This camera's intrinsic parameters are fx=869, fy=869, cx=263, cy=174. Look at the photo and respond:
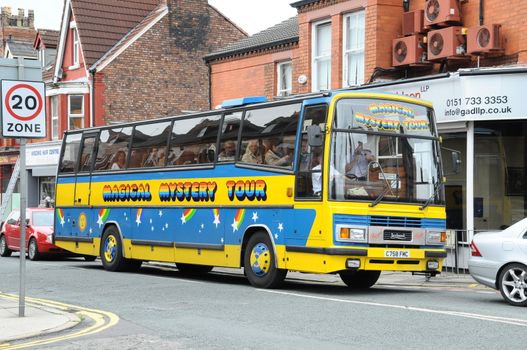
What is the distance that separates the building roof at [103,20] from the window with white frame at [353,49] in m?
19.6

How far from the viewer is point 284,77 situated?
29.4 m

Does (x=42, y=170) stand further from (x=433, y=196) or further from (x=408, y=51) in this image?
(x=433, y=196)

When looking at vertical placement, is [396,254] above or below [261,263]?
above

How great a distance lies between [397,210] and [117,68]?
1125 inches

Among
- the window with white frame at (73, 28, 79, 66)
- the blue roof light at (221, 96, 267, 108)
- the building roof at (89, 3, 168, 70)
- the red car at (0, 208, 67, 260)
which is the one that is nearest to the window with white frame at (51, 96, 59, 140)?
the window with white frame at (73, 28, 79, 66)

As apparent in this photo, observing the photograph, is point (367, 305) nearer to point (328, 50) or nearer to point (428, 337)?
point (428, 337)

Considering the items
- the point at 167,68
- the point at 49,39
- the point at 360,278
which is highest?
the point at 49,39

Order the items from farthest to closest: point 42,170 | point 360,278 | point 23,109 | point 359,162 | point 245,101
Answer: point 42,170
point 245,101
point 360,278
point 359,162
point 23,109

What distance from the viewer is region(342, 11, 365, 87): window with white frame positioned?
23.6 m

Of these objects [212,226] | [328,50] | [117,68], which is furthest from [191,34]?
[212,226]

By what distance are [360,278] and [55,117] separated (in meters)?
29.3

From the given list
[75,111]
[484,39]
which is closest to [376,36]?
[484,39]

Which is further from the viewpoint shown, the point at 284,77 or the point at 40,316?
the point at 284,77

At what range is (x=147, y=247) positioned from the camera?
18.8 meters
